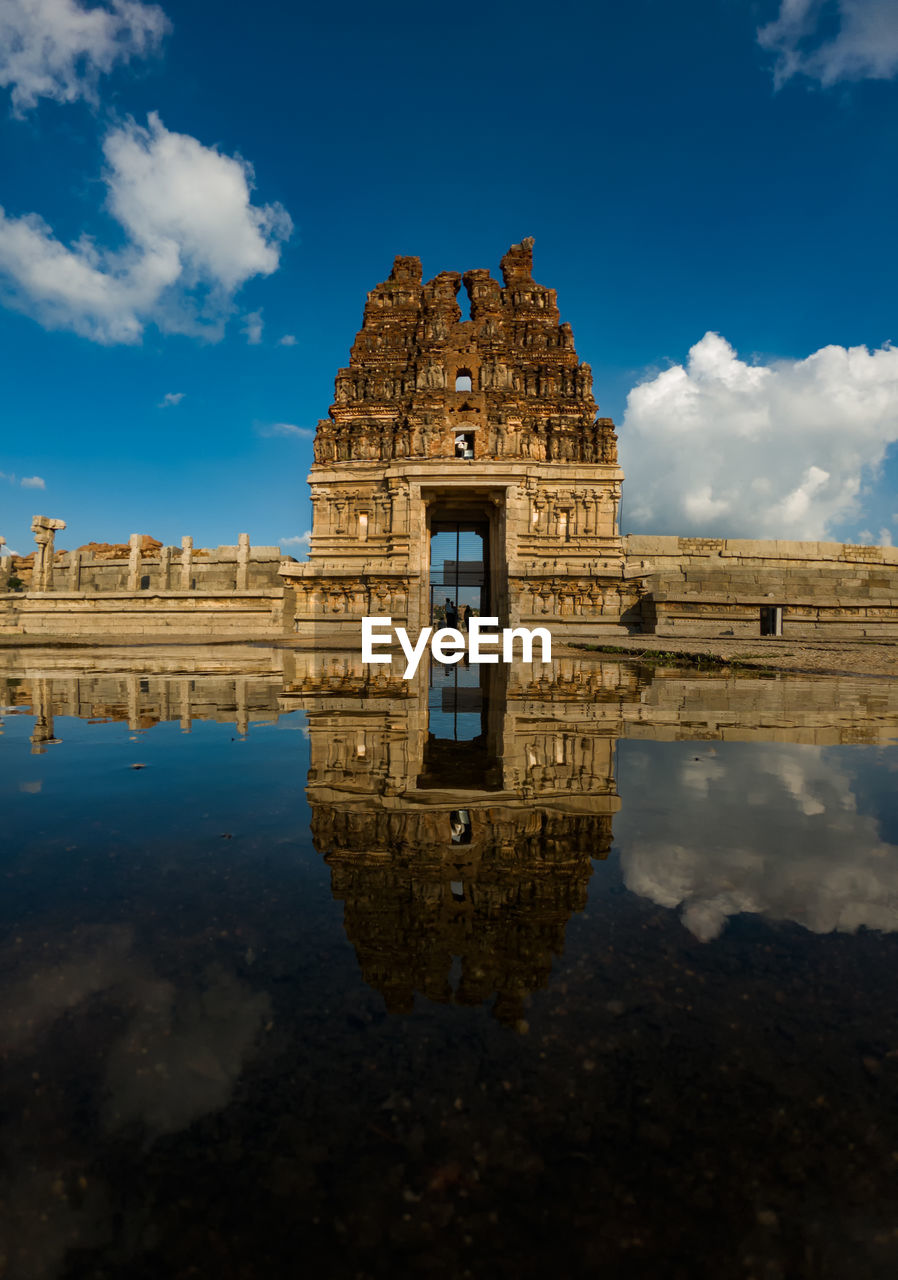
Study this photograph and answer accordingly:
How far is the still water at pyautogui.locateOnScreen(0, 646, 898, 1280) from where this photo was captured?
693mm

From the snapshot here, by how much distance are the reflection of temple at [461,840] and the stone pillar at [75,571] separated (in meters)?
27.3

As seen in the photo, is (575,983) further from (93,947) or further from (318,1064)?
(93,947)

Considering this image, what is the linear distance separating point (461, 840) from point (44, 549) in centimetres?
2908

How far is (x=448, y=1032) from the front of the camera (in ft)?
3.27

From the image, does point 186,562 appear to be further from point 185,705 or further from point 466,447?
point 185,705

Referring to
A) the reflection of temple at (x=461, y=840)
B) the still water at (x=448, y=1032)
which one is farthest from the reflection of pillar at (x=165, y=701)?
the still water at (x=448, y=1032)

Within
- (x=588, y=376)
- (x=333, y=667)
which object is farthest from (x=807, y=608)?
(x=333, y=667)

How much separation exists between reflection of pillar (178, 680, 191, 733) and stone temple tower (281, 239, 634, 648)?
32.2 feet

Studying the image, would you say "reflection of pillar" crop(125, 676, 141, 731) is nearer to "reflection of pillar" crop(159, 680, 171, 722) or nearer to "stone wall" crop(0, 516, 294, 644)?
"reflection of pillar" crop(159, 680, 171, 722)

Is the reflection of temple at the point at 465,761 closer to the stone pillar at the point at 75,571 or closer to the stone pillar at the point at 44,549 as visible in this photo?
the stone pillar at the point at 44,549

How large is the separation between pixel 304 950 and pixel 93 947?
0.44 meters

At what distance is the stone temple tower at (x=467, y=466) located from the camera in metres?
17.9

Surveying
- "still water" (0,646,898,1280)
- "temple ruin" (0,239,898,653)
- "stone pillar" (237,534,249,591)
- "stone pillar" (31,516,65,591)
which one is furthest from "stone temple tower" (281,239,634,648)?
"still water" (0,646,898,1280)

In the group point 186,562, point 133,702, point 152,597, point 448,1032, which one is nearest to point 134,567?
point 186,562
